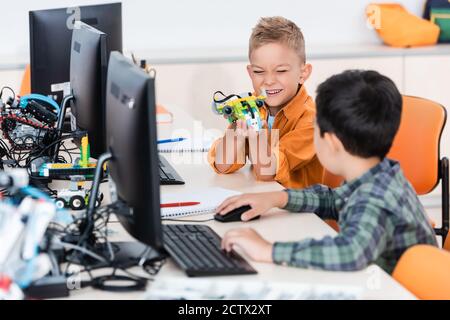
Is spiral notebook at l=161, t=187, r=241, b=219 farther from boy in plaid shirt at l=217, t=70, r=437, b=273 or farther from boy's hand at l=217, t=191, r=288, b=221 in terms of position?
boy in plaid shirt at l=217, t=70, r=437, b=273

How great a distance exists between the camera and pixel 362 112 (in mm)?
1738

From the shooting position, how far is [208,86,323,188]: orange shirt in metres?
2.49

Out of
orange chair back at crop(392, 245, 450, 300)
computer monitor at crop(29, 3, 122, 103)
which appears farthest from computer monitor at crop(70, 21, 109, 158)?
orange chair back at crop(392, 245, 450, 300)

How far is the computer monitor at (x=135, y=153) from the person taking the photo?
58.3 inches

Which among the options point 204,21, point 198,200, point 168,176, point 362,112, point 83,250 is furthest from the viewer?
point 204,21

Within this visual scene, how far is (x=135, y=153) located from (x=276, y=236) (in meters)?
0.49

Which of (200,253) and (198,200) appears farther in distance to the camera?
(198,200)

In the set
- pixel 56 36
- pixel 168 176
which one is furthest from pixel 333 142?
pixel 56 36

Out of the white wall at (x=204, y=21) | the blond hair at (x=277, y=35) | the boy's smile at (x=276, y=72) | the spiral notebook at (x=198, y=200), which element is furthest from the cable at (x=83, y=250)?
the white wall at (x=204, y=21)

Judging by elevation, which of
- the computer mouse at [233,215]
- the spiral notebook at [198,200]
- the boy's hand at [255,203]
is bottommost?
the spiral notebook at [198,200]

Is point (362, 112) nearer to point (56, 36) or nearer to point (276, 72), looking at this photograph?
point (276, 72)

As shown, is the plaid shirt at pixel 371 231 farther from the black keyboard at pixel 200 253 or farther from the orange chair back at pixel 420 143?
the orange chair back at pixel 420 143

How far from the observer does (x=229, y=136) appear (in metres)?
2.50

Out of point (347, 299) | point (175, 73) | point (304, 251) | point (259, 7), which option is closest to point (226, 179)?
point (304, 251)
